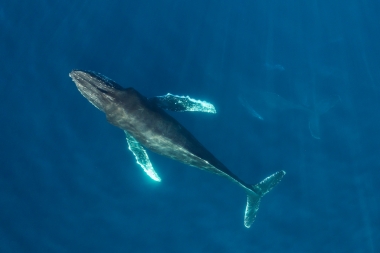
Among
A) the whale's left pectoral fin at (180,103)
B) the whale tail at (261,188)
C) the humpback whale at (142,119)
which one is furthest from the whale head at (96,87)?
the whale tail at (261,188)

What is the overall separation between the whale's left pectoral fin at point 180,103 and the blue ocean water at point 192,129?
2969mm

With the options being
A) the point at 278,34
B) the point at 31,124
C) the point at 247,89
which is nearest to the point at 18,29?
the point at 31,124

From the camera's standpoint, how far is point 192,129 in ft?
52.8

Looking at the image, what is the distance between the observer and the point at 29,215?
1822 cm

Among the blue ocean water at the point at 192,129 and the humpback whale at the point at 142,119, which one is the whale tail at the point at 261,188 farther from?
the blue ocean water at the point at 192,129

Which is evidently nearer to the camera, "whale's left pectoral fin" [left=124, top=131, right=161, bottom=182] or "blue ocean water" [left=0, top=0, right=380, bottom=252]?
"whale's left pectoral fin" [left=124, top=131, right=161, bottom=182]

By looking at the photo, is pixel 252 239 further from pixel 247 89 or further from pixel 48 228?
pixel 48 228

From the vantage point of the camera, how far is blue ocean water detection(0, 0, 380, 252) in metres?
16.4

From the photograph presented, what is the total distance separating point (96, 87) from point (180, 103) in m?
2.97

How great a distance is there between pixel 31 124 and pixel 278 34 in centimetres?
1229

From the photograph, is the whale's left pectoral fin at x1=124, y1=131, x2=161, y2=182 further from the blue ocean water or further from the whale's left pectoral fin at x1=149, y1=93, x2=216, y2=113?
the blue ocean water

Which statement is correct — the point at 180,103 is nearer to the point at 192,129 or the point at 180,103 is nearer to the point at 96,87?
the point at 96,87

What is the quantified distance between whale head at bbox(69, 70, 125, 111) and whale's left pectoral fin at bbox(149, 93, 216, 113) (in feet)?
5.26

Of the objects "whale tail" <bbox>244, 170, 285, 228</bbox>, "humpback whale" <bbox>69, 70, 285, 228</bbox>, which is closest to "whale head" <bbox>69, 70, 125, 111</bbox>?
"humpback whale" <bbox>69, 70, 285, 228</bbox>
